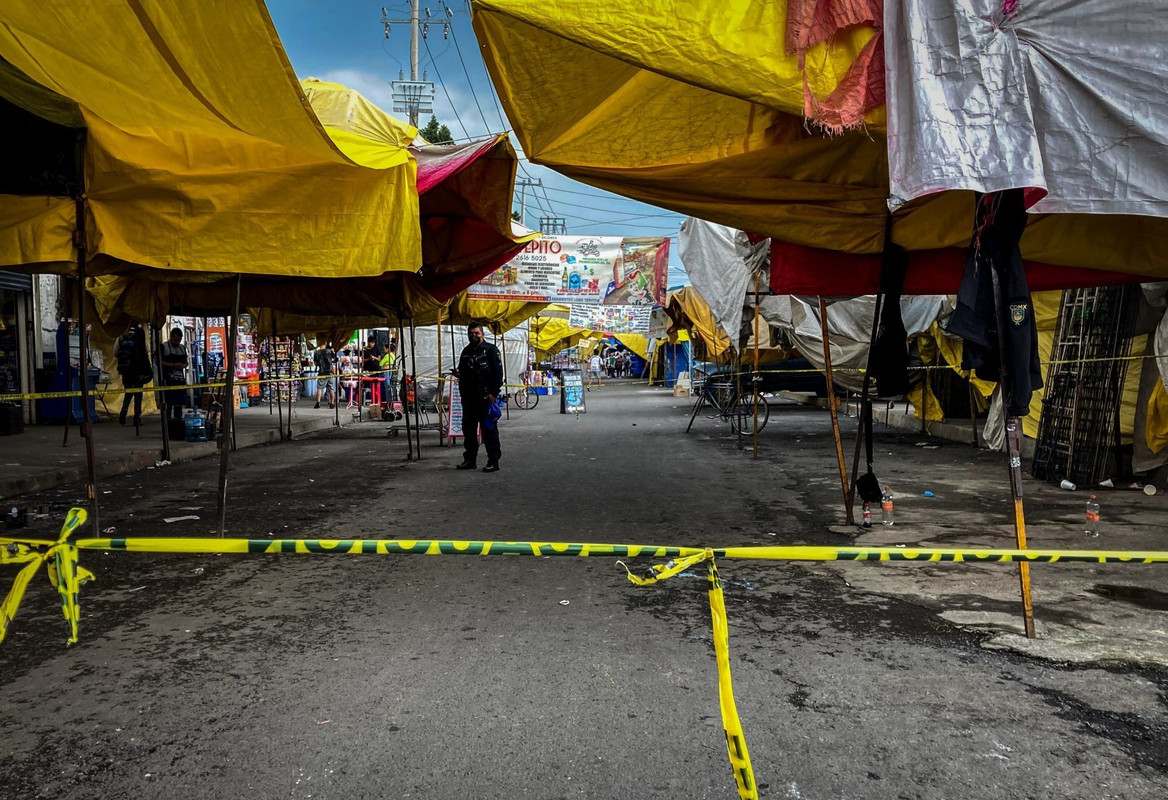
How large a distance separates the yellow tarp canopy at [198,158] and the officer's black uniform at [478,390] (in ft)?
13.7

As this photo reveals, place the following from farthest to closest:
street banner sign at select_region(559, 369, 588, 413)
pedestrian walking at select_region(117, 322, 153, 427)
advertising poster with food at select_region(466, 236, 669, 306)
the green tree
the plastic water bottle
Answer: the green tree < street banner sign at select_region(559, 369, 588, 413) < pedestrian walking at select_region(117, 322, 153, 427) < advertising poster with food at select_region(466, 236, 669, 306) < the plastic water bottle

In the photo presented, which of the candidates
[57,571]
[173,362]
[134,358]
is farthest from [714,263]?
[134,358]

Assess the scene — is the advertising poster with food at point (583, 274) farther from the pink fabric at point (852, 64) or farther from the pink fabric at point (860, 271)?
the pink fabric at point (852, 64)

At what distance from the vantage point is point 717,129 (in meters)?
5.25

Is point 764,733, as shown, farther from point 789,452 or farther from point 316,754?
point 789,452

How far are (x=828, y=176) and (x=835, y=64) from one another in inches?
67.6

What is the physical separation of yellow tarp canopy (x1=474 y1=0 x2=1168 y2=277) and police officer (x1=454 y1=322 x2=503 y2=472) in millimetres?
5170

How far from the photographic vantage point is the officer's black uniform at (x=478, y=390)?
34.3 ft

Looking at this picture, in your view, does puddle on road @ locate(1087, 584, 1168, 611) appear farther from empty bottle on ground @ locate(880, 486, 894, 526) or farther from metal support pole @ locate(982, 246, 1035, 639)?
empty bottle on ground @ locate(880, 486, 894, 526)

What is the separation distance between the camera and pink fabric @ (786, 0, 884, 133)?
154 inches

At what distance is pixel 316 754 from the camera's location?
Result: 284 cm

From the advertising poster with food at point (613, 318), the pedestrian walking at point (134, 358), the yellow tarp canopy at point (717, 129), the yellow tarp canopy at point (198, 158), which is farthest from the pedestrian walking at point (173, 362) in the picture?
the yellow tarp canopy at point (717, 129)

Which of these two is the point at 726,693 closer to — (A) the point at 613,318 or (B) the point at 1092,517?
(B) the point at 1092,517

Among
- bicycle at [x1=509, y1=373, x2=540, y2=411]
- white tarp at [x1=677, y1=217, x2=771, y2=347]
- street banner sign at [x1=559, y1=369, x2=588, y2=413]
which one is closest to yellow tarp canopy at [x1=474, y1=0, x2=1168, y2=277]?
white tarp at [x1=677, y1=217, x2=771, y2=347]
